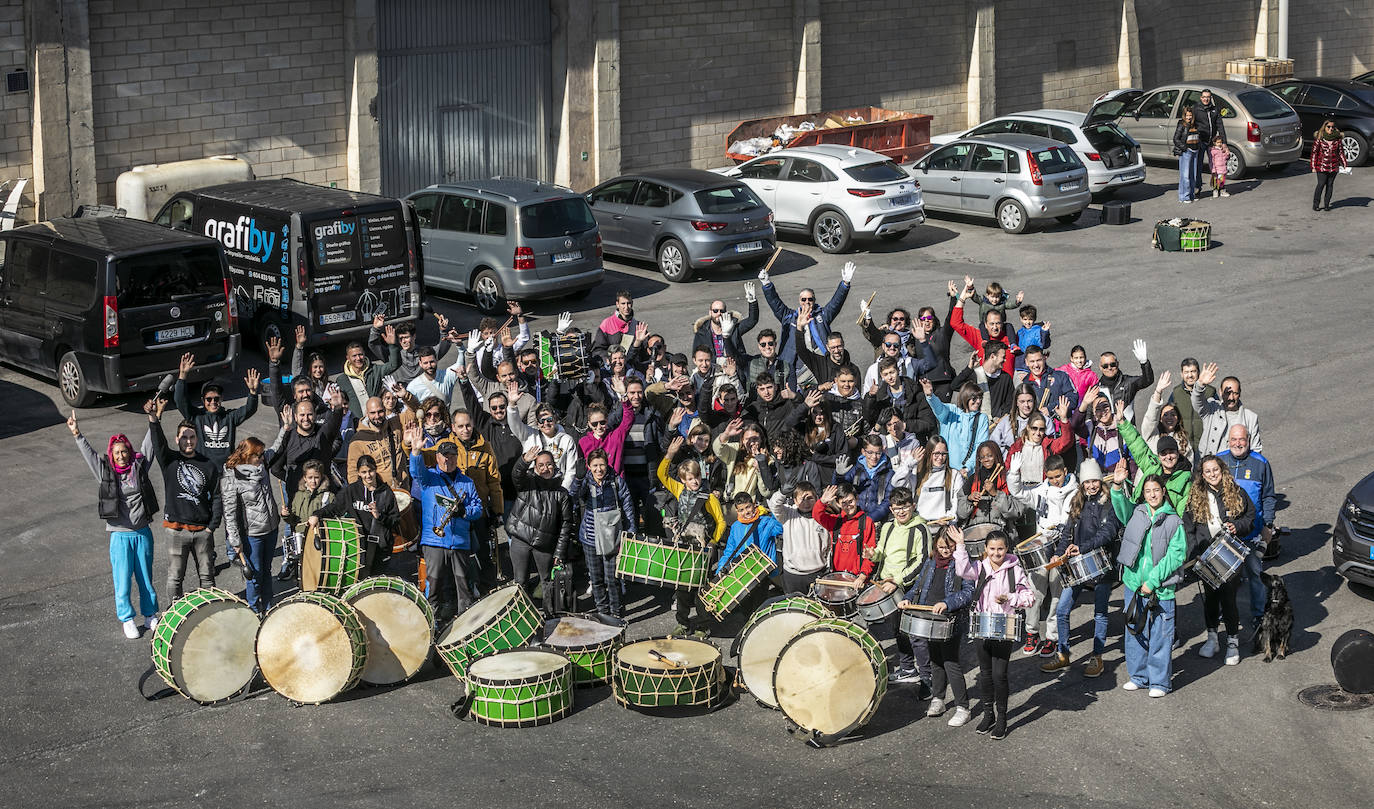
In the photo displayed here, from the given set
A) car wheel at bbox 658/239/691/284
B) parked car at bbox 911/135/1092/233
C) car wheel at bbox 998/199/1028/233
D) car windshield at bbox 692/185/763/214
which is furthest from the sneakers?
car wheel at bbox 998/199/1028/233

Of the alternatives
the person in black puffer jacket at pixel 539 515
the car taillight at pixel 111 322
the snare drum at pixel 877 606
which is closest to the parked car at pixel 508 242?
the car taillight at pixel 111 322

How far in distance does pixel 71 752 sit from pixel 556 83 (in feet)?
64.9

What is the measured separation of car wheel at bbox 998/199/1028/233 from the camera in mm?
26078

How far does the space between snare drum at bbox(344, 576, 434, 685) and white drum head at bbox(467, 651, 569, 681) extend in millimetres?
565

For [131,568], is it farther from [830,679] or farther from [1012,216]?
[1012,216]

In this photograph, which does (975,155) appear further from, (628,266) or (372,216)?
(372,216)

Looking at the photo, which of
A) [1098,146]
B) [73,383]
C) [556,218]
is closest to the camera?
[73,383]

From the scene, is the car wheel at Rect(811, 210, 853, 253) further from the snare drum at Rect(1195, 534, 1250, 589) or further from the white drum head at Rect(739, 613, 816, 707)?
the white drum head at Rect(739, 613, 816, 707)

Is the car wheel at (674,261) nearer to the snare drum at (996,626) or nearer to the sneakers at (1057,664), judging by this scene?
the sneakers at (1057,664)

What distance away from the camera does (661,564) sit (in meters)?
11.8

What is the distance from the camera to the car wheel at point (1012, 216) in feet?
85.6

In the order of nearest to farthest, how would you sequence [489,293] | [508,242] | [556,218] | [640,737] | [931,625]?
[640,737], [931,625], [508,242], [556,218], [489,293]

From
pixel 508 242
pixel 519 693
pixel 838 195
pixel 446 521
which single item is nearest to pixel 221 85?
pixel 508 242

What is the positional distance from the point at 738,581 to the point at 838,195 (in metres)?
13.9
